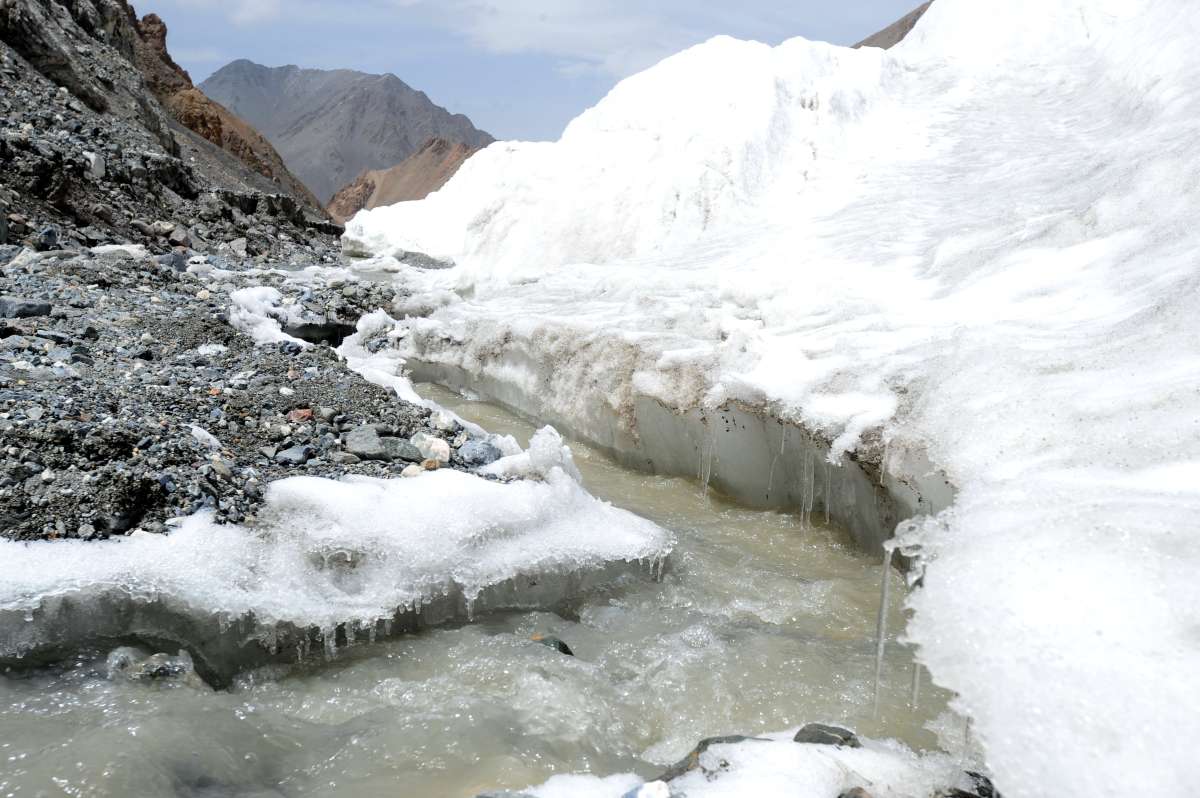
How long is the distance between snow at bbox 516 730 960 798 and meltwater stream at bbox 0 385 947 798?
8.7 inches

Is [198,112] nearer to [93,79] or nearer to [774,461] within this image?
[93,79]

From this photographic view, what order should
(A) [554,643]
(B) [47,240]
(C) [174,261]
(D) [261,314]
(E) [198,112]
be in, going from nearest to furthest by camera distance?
1. (A) [554,643]
2. (D) [261,314]
3. (B) [47,240]
4. (C) [174,261]
5. (E) [198,112]

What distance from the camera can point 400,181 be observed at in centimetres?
5547

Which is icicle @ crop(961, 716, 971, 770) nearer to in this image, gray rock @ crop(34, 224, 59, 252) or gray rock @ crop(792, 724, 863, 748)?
gray rock @ crop(792, 724, 863, 748)

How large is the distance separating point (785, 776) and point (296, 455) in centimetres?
244

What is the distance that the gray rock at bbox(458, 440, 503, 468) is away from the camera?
12.5ft

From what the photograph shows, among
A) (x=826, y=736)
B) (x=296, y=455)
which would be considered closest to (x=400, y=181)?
(x=296, y=455)

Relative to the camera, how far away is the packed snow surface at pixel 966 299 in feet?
5.85

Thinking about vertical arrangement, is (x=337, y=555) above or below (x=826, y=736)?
above

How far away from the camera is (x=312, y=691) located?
8.38ft

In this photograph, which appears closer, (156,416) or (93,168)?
(156,416)

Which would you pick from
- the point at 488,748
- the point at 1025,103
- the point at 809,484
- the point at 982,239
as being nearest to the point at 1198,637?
the point at 488,748

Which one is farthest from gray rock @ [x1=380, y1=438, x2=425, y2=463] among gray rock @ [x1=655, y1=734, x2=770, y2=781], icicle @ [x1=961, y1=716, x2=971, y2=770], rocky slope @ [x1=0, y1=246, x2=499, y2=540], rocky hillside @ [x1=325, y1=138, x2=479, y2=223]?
rocky hillside @ [x1=325, y1=138, x2=479, y2=223]

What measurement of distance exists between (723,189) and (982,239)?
12.5 ft
